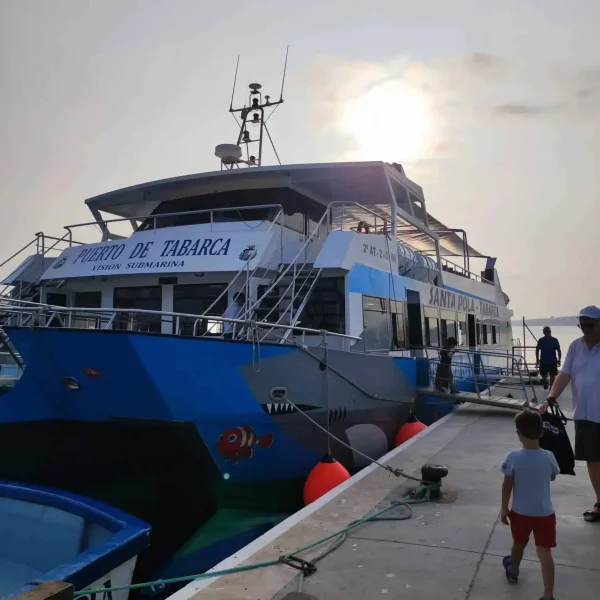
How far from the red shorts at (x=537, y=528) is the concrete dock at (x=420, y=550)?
372mm

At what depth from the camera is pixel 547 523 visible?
349 centimetres

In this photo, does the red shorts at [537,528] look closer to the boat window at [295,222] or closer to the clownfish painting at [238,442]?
the clownfish painting at [238,442]

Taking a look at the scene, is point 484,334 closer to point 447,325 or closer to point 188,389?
point 447,325

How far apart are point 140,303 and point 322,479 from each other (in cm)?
429

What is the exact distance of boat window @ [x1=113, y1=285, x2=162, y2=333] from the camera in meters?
9.03

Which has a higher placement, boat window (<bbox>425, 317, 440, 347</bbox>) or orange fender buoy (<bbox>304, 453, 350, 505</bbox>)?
boat window (<bbox>425, 317, 440, 347</bbox>)

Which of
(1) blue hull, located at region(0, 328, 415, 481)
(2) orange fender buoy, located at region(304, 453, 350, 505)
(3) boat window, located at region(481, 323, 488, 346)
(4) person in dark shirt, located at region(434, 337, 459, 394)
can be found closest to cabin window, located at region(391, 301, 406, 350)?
(4) person in dark shirt, located at region(434, 337, 459, 394)

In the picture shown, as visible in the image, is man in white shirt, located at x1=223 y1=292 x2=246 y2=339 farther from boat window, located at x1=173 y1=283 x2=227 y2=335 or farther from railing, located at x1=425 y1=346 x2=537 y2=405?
railing, located at x1=425 y1=346 x2=537 y2=405

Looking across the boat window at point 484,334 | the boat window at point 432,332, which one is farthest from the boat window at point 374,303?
the boat window at point 484,334

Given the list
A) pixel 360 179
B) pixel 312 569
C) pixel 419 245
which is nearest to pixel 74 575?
pixel 312 569

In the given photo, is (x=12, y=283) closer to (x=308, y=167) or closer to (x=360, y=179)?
(x=308, y=167)

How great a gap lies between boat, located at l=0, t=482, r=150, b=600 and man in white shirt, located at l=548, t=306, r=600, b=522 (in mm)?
3736

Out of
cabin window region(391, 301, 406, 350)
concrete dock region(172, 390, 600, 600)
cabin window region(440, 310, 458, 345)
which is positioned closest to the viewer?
concrete dock region(172, 390, 600, 600)

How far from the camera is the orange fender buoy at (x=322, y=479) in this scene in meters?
7.00
